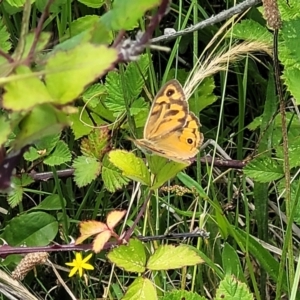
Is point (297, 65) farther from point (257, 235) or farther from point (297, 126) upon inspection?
point (257, 235)

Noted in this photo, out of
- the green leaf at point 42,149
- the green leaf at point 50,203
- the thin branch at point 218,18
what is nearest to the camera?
the thin branch at point 218,18

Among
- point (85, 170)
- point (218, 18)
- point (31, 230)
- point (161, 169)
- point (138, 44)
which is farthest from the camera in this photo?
point (31, 230)

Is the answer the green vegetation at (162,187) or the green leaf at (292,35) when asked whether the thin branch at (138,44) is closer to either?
the green vegetation at (162,187)

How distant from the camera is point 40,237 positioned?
67.0 inches

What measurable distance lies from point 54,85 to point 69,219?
1225mm

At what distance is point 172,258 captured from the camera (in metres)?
1.26

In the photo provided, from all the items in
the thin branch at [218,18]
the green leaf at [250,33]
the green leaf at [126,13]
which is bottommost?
the green leaf at [250,33]

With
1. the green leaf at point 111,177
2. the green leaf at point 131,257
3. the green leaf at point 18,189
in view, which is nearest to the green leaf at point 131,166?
the green leaf at point 131,257

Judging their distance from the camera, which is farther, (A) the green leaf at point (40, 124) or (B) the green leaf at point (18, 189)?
(B) the green leaf at point (18, 189)

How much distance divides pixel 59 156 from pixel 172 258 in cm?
49

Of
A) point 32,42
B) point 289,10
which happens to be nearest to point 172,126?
point 289,10

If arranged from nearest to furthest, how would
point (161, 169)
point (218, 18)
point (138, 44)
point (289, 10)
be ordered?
point (138, 44) < point (161, 169) < point (218, 18) < point (289, 10)

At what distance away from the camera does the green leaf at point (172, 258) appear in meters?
1.24

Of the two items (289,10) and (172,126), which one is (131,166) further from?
(289,10)
